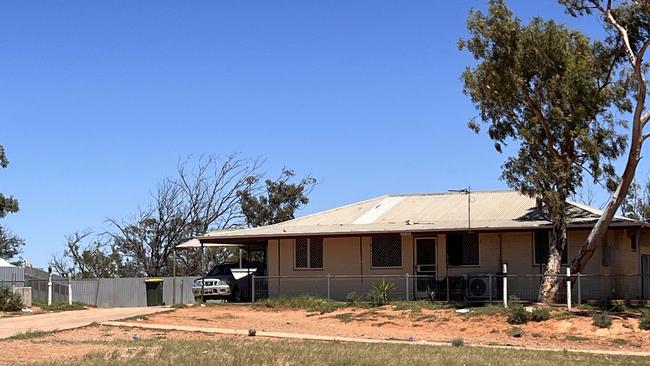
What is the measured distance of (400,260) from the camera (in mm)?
33219

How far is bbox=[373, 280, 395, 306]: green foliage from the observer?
30.5 meters

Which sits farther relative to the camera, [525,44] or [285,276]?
[285,276]

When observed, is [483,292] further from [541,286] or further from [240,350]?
[240,350]

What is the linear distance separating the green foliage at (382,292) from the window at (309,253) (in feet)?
10.5

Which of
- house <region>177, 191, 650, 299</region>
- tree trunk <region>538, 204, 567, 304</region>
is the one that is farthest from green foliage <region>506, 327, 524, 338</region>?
house <region>177, 191, 650, 299</region>

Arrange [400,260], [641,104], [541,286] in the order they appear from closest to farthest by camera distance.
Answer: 1. [641,104]
2. [541,286]
3. [400,260]

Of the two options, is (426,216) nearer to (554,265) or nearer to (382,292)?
(382,292)

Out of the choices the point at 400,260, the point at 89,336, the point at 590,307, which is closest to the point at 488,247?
the point at 400,260

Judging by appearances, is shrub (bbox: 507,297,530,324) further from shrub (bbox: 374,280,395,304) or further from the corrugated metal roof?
shrub (bbox: 374,280,395,304)

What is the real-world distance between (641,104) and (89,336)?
16.3 metres

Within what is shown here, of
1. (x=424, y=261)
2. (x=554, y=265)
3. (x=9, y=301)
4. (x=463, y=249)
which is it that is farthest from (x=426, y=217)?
(x=9, y=301)

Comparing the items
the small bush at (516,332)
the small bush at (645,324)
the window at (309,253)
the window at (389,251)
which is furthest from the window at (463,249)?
the small bush at (645,324)

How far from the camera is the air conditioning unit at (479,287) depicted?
101ft

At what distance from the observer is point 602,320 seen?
82.4 ft
